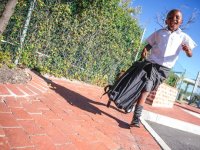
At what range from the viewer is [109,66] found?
8273 mm

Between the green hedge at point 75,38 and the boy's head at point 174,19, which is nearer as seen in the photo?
the boy's head at point 174,19

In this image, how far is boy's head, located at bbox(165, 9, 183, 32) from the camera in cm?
382

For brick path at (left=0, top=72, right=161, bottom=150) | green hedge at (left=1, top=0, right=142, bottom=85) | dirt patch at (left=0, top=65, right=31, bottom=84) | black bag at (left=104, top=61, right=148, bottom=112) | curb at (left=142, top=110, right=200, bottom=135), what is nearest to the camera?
brick path at (left=0, top=72, right=161, bottom=150)

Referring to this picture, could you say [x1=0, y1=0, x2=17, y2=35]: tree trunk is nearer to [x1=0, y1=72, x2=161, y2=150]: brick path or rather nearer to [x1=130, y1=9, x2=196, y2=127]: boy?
[x1=0, y1=72, x2=161, y2=150]: brick path

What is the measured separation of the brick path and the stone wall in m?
3.91

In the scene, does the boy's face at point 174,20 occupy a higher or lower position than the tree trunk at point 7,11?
higher

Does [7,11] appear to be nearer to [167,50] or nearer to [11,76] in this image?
[11,76]

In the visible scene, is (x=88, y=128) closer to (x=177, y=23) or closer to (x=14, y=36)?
(x=177, y=23)

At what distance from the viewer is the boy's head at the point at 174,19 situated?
12.5 ft

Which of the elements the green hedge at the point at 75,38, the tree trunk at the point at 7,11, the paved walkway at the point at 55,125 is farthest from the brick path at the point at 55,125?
the green hedge at the point at 75,38

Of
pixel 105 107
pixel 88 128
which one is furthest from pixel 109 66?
pixel 88 128

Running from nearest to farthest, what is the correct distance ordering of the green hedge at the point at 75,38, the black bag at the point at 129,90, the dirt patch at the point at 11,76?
the dirt patch at the point at 11,76, the black bag at the point at 129,90, the green hedge at the point at 75,38

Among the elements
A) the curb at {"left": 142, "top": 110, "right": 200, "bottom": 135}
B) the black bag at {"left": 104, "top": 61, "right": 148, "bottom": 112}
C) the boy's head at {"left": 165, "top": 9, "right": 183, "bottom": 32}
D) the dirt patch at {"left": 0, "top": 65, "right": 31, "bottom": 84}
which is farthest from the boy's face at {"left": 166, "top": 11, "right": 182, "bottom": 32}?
the dirt patch at {"left": 0, "top": 65, "right": 31, "bottom": 84}

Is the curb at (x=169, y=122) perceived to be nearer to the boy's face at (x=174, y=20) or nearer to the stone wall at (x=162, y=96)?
the stone wall at (x=162, y=96)
